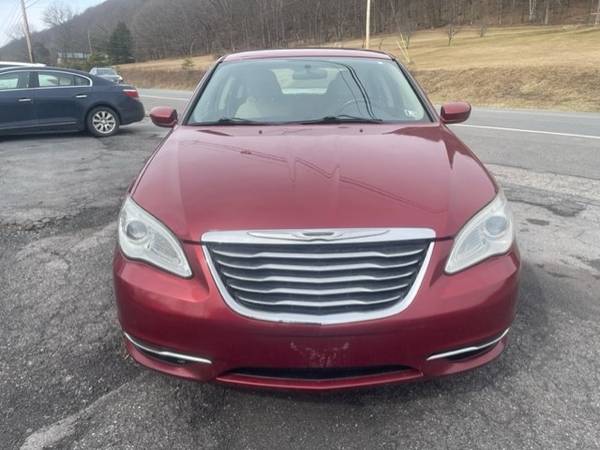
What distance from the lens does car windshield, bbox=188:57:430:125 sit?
3340 millimetres

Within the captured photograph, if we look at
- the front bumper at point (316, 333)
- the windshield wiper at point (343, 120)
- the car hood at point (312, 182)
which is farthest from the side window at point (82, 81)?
the front bumper at point (316, 333)

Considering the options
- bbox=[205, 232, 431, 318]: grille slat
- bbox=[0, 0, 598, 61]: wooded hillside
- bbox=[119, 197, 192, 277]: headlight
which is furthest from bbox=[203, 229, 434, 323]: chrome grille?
bbox=[0, 0, 598, 61]: wooded hillside

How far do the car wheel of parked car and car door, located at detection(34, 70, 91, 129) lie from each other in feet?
0.55

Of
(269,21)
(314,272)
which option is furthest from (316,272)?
(269,21)

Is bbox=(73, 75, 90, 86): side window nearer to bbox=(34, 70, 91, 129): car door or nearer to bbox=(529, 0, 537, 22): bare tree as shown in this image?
bbox=(34, 70, 91, 129): car door

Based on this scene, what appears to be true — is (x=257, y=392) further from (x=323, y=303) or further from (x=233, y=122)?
(x=233, y=122)

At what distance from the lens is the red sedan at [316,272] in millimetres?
1945

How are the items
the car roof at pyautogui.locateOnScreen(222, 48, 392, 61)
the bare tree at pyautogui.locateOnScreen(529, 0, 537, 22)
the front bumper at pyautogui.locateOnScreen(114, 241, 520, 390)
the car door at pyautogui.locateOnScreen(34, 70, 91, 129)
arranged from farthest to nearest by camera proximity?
the bare tree at pyautogui.locateOnScreen(529, 0, 537, 22)
the car door at pyautogui.locateOnScreen(34, 70, 91, 129)
the car roof at pyautogui.locateOnScreen(222, 48, 392, 61)
the front bumper at pyautogui.locateOnScreen(114, 241, 520, 390)

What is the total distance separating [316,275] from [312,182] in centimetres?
51

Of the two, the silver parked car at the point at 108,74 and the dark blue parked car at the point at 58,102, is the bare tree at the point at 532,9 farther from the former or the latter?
the dark blue parked car at the point at 58,102

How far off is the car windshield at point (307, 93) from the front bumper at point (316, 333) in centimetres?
152

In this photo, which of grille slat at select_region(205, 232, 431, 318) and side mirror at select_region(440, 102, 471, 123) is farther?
side mirror at select_region(440, 102, 471, 123)

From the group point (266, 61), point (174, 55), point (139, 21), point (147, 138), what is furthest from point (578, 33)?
point (139, 21)

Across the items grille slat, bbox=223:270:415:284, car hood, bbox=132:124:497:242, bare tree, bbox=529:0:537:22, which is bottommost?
grille slat, bbox=223:270:415:284
